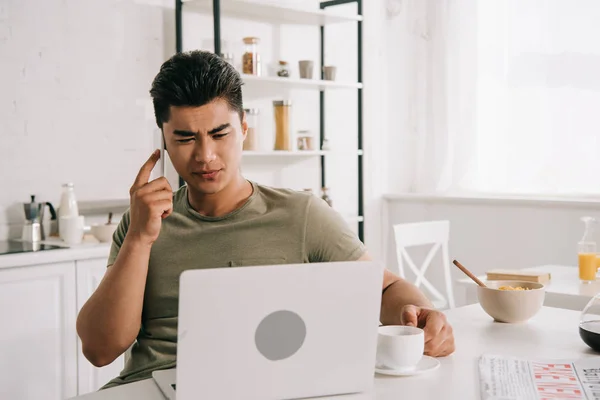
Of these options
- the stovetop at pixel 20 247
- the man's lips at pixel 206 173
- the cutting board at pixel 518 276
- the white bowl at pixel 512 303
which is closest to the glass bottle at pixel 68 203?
the stovetop at pixel 20 247

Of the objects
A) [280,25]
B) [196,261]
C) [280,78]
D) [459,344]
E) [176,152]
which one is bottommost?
[459,344]

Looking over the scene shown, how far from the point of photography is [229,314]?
1003mm

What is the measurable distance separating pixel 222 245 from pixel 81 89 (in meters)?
1.73

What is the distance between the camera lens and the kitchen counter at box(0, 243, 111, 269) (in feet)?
7.77

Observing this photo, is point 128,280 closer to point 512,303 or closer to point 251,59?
point 512,303

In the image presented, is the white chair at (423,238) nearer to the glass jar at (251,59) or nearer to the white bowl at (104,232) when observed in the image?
the glass jar at (251,59)

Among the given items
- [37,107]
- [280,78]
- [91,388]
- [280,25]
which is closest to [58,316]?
[91,388]

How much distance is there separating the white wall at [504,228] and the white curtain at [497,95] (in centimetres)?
15

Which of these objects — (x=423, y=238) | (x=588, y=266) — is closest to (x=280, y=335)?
(x=588, y=266)

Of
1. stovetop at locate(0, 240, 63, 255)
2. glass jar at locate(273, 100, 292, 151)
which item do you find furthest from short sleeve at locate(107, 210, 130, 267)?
glass jar at locate(273, 100, 292, 151)

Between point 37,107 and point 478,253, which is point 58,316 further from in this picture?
point 478,253

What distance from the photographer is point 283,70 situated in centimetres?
348

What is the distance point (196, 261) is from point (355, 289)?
1.89 ft

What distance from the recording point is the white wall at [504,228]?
137 inches
